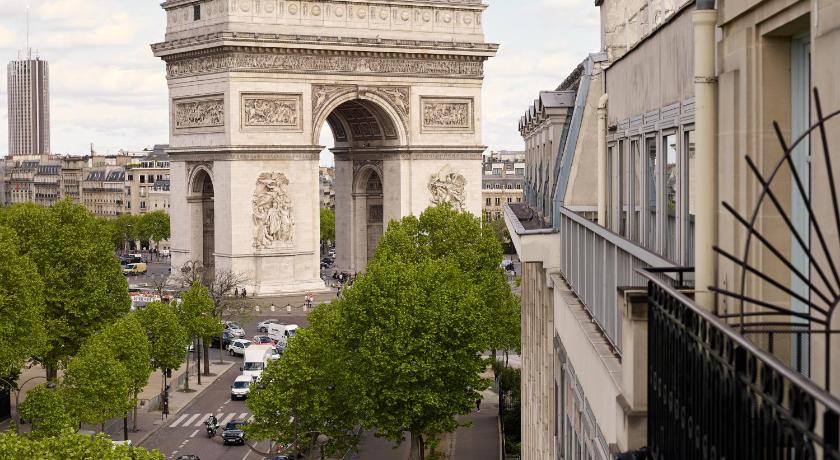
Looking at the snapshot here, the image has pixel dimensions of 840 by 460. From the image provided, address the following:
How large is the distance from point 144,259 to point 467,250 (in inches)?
3208

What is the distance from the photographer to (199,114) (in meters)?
66.8

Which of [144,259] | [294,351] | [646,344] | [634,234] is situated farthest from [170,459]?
[144,259]

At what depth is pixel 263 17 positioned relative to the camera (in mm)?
65000

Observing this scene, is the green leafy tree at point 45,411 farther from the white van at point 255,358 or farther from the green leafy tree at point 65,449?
the white van at point 255,358

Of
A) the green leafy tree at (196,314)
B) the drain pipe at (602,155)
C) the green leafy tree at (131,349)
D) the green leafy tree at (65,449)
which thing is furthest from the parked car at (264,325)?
the drain pipe at (602,155)

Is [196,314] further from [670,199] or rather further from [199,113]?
[670,199]

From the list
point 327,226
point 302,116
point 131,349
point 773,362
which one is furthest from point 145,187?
point 773,362

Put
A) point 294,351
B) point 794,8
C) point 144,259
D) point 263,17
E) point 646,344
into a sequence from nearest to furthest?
point 794,8 < point 646,344 < point 294,351 < point 263,17 < point 144,259

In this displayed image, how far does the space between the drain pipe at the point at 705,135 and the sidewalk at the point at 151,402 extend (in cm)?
3654

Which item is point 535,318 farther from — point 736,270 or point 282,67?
point 282,67

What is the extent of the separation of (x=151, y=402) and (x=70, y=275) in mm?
4829

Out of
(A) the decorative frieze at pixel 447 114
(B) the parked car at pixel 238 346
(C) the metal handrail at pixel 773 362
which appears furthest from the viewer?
(A) the decorative frieze at pixel 447 114

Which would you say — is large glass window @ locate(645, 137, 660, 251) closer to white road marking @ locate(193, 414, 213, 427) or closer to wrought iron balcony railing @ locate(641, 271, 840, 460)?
wrought iron balcony railing @ locate(641, 271, 840, 460)

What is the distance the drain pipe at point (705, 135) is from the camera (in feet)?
19.9
